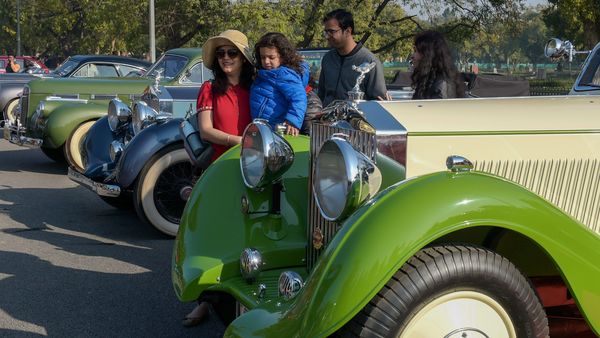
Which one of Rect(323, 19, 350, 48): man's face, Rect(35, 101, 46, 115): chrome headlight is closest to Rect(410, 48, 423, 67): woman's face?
Rect(323, 19, 350, 48): man's face

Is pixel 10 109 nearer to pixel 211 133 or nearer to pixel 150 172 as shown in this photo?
pixel 150 172

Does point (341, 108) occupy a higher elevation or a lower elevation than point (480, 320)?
higher

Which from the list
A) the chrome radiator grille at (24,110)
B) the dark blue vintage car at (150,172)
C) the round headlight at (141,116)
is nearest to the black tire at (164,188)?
the dark blue vintage car at (150,172)

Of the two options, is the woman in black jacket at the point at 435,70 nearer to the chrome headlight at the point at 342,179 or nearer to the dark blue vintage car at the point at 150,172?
the chrome headlight at the point at 342,179

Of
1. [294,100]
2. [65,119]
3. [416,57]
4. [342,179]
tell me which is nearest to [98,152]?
[65,119]

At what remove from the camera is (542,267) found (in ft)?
9.66

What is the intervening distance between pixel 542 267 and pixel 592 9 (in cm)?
1189

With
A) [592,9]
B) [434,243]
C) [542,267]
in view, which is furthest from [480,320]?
[592,9]

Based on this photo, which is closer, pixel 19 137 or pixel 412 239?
pixel 412 239

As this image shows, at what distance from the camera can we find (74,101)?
1039cm

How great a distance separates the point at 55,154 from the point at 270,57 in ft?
21.9

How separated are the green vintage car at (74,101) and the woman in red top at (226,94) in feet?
12.6

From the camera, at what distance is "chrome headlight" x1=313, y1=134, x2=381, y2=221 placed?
8.57 ft

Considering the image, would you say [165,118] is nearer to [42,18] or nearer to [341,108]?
[341,108]
